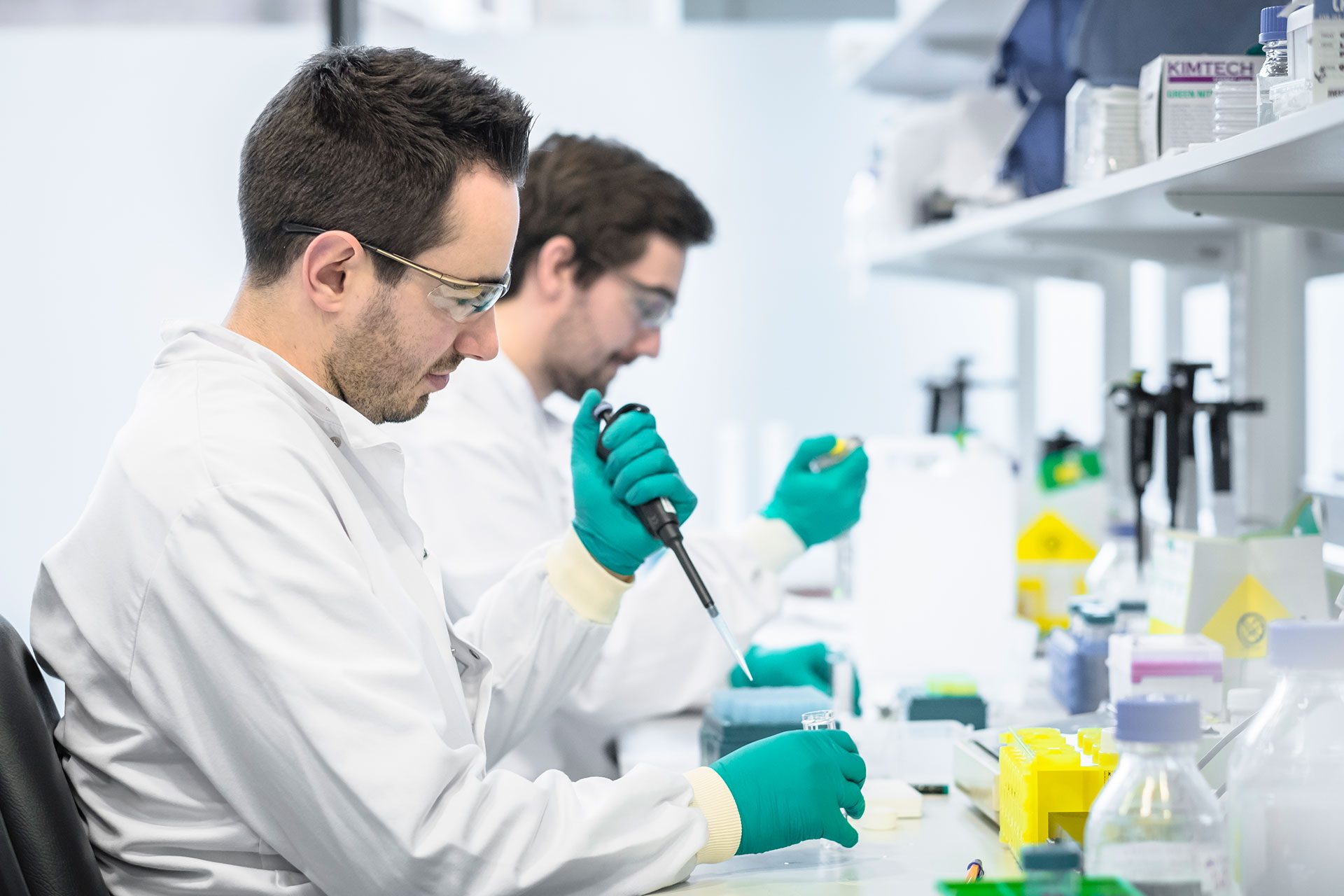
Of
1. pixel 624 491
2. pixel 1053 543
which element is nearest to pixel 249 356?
pixel 624 491

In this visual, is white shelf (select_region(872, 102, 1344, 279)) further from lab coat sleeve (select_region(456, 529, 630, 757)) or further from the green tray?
lab coat sleeve (select_region(456, 529, 630, 757))

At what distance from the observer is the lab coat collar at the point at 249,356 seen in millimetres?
1090

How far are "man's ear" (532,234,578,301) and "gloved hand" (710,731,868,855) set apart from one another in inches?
41.3

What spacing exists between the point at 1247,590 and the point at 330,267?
1.07 metres

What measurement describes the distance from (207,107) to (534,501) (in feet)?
6.05

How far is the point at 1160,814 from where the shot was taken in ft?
2.69

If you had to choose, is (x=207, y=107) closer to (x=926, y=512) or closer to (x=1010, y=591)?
(x=926, y=512)

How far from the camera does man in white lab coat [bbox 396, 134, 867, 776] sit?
66.8 inches

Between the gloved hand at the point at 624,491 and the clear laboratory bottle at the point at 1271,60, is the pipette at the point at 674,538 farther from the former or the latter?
the clear laboratory bottle at the point at 1271,60

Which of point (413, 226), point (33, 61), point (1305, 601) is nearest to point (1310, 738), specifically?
point (1305, 601)

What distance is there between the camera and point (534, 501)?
1780 millimetres

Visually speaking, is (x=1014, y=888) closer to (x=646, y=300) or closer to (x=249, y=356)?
(x=249, y=356)

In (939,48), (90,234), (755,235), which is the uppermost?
(939,48)

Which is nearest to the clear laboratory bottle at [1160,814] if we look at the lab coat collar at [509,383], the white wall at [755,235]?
the lab coat collar at [509,383]
